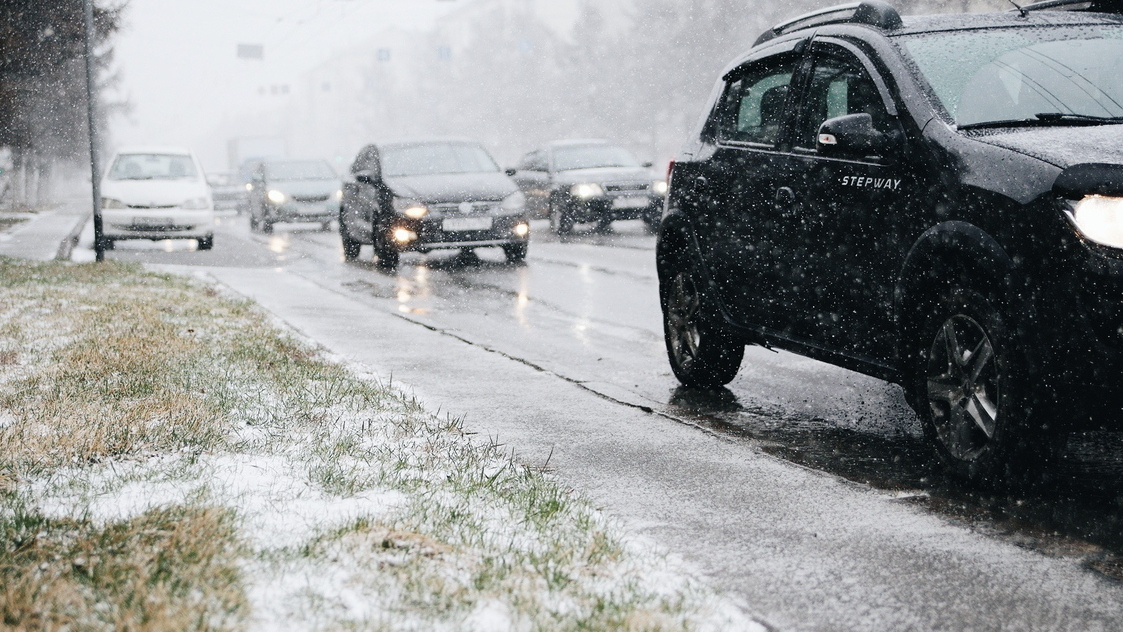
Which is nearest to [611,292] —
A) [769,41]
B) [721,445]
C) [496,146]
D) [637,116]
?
[769,41]

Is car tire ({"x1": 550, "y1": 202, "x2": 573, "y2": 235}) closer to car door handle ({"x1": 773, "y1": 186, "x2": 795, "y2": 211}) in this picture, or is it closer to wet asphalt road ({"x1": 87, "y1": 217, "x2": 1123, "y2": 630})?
wet asphalt road ({"x1": 87, "y1": 217, "x2": 1123, "y2": 630})

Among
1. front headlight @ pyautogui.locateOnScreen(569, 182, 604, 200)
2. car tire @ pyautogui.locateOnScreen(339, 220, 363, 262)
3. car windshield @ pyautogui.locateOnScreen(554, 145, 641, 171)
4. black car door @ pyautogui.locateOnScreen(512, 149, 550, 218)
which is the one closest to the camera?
car tire @ pyautogui.locateOnScreen(339, 220, 363, 262)

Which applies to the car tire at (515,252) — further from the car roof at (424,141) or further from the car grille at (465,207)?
the car roof at (424,141)

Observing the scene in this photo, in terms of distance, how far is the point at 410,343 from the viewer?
8719 mm

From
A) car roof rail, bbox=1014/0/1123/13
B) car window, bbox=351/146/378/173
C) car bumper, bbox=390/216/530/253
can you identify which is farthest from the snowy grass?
car window, bbox=351/146/378/173

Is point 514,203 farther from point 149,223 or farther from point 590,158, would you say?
point 590,158

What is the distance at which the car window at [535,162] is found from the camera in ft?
79.4

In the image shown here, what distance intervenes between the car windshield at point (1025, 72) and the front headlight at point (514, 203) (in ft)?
36.1

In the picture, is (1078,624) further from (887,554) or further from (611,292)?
(611,292)

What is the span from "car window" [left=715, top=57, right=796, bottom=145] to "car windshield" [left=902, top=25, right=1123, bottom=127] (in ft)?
2.68

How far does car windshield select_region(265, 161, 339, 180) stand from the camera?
89.0 feet

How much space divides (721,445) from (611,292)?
706 cm

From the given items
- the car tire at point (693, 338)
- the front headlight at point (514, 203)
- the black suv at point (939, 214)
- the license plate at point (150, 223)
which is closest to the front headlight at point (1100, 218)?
the black suv at point (939, 214)

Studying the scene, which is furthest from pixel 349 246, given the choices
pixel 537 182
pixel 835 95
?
pixel 835 95
